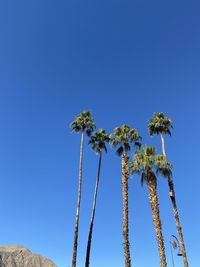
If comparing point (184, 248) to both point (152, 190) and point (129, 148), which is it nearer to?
point (152, 190)

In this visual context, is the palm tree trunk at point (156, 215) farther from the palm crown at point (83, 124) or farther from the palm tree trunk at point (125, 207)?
the palm crown at point (83, 124)

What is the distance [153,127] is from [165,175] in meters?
8.76

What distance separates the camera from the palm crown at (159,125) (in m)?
42.1

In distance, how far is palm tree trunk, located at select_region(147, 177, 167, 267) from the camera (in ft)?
98.7

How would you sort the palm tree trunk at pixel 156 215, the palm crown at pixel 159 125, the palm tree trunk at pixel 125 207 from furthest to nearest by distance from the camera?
the palm crown at pixel 159 125 < the palm tree trunk at pixel 125 207 < the palm tree trunk at pixel 156 215

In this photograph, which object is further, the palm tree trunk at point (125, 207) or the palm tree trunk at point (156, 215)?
the palm tree trunk at point (125, 207)

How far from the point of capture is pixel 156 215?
31844 mm

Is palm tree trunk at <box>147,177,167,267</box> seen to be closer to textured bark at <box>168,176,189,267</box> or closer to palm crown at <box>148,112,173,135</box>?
textured bark at <box>168,176,189,267</box>

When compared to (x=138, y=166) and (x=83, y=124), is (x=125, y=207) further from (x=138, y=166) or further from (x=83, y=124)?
(x=83, y=124)

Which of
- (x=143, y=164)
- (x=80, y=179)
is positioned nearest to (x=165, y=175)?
(x=143, y=164)

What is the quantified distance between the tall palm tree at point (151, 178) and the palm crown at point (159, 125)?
6532 millimetres

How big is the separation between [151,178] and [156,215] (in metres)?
3.55

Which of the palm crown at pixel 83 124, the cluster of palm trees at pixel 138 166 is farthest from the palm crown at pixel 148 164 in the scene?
the palm crown at pixel 83 124

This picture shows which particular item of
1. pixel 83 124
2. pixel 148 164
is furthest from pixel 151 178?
pixel 83 124
